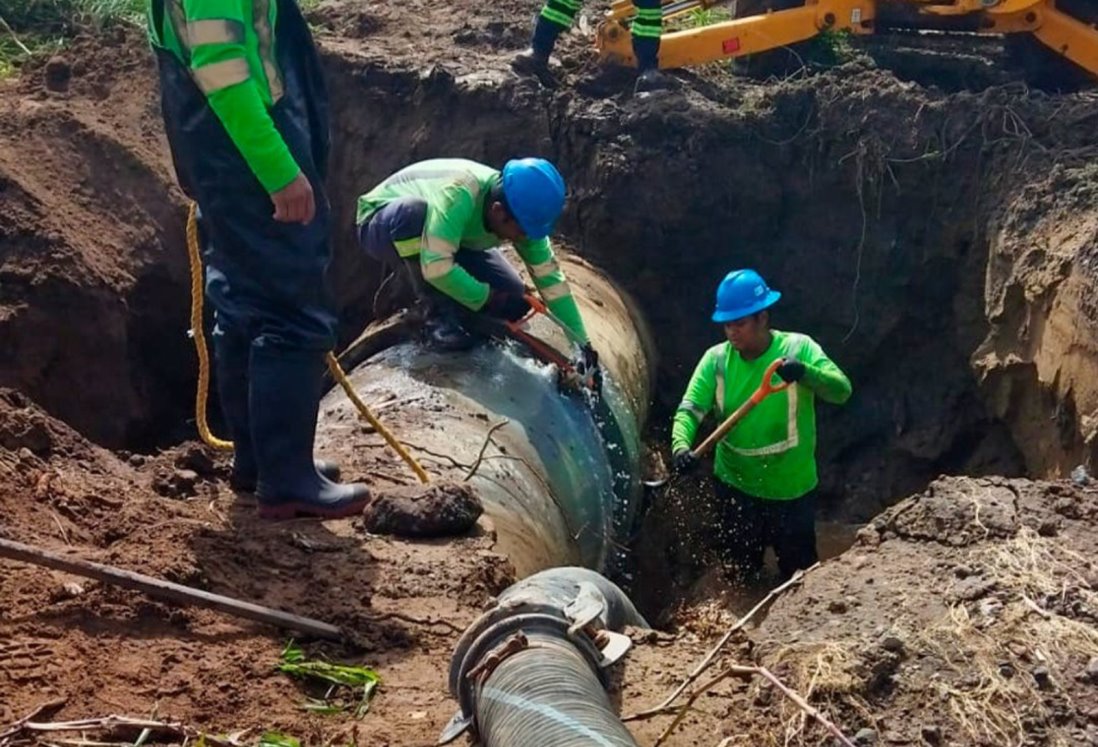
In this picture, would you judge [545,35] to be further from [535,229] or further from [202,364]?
[202,364]

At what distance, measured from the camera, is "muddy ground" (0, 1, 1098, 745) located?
10.7ft

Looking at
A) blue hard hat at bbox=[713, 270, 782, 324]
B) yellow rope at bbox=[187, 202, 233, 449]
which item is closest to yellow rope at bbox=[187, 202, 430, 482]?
yellow rope at bbox=[187, 202, 233, 449]

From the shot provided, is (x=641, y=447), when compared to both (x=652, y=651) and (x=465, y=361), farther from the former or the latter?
(x=652, y=651)

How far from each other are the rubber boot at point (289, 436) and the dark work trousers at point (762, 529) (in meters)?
2.68

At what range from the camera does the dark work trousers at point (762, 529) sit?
6605 mm

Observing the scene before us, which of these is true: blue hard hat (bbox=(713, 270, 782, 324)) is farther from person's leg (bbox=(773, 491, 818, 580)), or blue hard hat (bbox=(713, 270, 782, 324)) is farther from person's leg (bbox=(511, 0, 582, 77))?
person's leg (bbox=(511, 0, 582, 77))

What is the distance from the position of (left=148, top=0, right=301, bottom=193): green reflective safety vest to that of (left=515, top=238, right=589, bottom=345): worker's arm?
2426 mm

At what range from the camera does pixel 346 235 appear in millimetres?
8414

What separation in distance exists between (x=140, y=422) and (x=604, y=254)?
9.57ft

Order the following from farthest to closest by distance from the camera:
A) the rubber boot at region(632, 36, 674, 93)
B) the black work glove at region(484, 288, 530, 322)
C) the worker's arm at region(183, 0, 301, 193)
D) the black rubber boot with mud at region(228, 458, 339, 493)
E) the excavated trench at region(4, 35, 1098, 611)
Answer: the rubber boot at region(632, 36, 674, 93)
the excavated trench at region(4, 35, 1098, 611)
the black work glove at region(484, 288, 530, 322)
the black rubber boot with mud at region(228, 458, 339, 493)
the worker's arm at region(183, 0, 301, 193)

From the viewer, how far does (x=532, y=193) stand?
233 inches

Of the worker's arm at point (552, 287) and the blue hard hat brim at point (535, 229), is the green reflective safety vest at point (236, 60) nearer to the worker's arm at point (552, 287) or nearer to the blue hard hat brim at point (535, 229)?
the blue hard hat brim at point (535, 229)

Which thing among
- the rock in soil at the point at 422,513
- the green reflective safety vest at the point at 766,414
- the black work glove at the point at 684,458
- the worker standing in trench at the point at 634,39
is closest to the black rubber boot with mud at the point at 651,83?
the worker standing in trench at the point at 634,39

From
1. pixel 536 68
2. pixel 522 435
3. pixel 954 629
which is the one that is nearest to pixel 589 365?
pixel 522 435
